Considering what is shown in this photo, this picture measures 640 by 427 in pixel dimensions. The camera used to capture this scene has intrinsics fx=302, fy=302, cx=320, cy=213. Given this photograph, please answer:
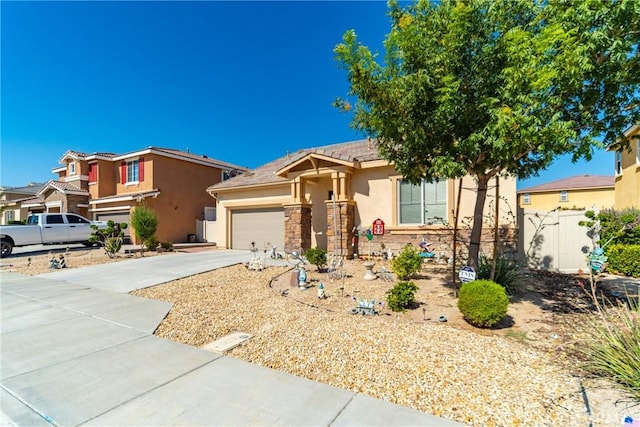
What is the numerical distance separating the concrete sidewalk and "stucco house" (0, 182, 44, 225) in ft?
96.0

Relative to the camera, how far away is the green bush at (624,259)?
873cm

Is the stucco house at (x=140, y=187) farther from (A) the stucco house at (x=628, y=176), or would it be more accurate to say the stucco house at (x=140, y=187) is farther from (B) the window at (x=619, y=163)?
(B) the window at (x=619, y=163)

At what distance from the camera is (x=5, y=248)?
1448 centimetres

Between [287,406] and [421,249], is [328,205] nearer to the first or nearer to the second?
[421,249]

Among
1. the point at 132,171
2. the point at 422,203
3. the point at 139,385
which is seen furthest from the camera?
the point at 132,171

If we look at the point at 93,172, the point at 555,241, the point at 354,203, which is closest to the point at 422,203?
the point at 354,203

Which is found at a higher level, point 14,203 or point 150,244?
point 14,203

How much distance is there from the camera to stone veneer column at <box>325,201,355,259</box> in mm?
11672

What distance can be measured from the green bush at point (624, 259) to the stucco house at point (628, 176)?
251 inches

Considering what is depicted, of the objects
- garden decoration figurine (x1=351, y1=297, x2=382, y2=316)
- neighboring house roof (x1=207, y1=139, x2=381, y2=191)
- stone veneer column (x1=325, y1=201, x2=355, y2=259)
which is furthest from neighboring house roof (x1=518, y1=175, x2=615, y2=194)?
garden decoration figurine (x1=351, y1=297, x2=382, y2=316)

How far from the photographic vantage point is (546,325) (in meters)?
4.94

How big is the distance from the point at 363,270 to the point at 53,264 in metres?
10.9

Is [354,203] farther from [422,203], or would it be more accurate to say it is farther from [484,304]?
[484,304]

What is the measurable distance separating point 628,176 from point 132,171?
28.9 m
